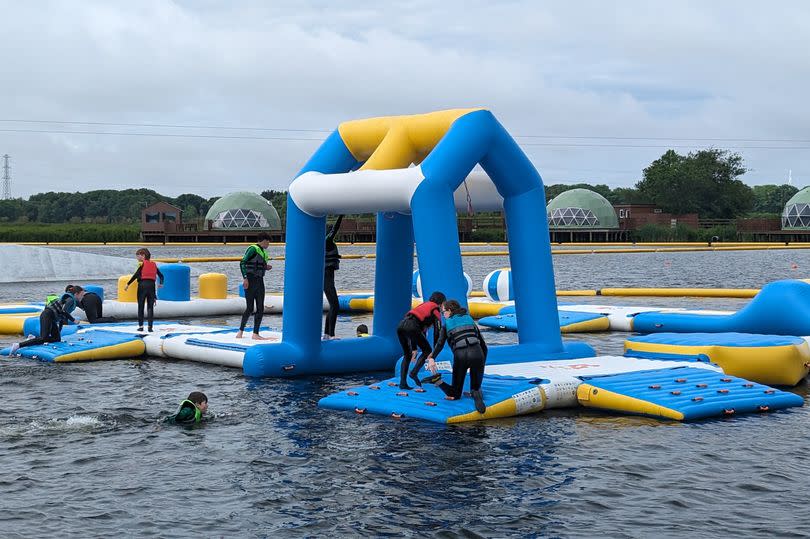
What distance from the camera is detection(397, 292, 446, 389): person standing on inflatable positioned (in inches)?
552

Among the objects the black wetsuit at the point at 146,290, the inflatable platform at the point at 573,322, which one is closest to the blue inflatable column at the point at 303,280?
the black wetsuit at the point at 146,290

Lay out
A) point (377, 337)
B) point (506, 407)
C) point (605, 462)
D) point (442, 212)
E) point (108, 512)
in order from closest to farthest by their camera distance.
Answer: point (108, 512) → point (605, 462) → point (506, 407) → point (442, 212) → point (377, 337)

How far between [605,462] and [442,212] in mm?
4711

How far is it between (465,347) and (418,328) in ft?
3.63

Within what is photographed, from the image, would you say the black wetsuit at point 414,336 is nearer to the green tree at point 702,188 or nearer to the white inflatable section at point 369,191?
the white inflatable section at point 369,191

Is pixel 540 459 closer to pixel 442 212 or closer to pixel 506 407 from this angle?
pixel 506 407

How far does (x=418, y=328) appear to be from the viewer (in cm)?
1406

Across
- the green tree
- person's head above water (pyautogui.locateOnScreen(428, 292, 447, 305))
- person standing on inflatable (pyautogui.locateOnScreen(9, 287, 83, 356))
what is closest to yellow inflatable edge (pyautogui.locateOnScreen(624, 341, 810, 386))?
person's head above water (pyautogui.locateOnScreen(428, 292, 447, 305))

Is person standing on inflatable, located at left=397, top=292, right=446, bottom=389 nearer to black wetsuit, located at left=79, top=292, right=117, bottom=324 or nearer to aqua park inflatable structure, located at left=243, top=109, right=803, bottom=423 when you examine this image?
aqua park inflatable structure, located at left=243, top=109, right=803, bottom=423

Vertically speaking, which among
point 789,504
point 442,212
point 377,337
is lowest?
point 789,504

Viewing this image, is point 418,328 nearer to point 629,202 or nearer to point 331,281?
point 331,281

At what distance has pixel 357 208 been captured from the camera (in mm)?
15922

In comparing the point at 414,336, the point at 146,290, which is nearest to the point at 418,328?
the point at 414,336

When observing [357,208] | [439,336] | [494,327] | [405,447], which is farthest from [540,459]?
[494,327]
